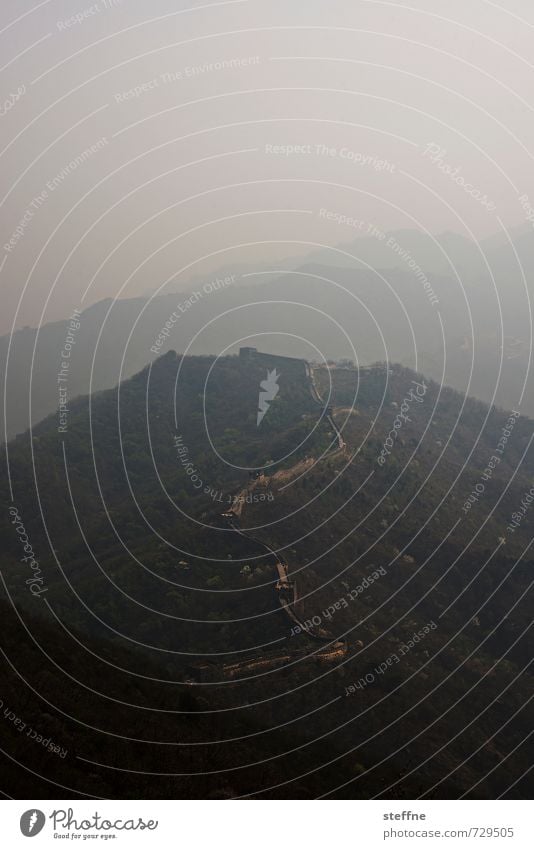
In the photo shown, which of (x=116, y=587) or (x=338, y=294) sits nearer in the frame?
(x=116, y=587)

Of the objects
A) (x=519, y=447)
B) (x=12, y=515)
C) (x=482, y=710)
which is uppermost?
(x=519, y=447)

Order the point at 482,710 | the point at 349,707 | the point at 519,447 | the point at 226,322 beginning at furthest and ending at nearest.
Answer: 1. the point at 226,322
2. the point at 519,447
3. the point at 482,710
4. the point at 349,707

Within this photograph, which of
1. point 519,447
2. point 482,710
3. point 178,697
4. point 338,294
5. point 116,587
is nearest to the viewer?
point 178,697

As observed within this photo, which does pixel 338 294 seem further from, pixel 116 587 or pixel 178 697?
pixel 178 697

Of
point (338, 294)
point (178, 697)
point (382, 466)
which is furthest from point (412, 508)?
point (338, 294)

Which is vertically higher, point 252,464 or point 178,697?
point 252,464

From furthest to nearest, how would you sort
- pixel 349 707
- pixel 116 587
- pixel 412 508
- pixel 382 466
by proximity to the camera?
pixel 382 466 < pixel 412 508 < pixel 116 587 < pixel 349 707

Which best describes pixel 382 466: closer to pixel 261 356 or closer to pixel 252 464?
pixel 252 464

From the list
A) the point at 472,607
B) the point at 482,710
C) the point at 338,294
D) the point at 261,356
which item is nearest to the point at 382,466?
the point at 472,607

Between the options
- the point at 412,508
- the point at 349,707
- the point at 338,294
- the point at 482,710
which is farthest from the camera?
the point at 338,294
